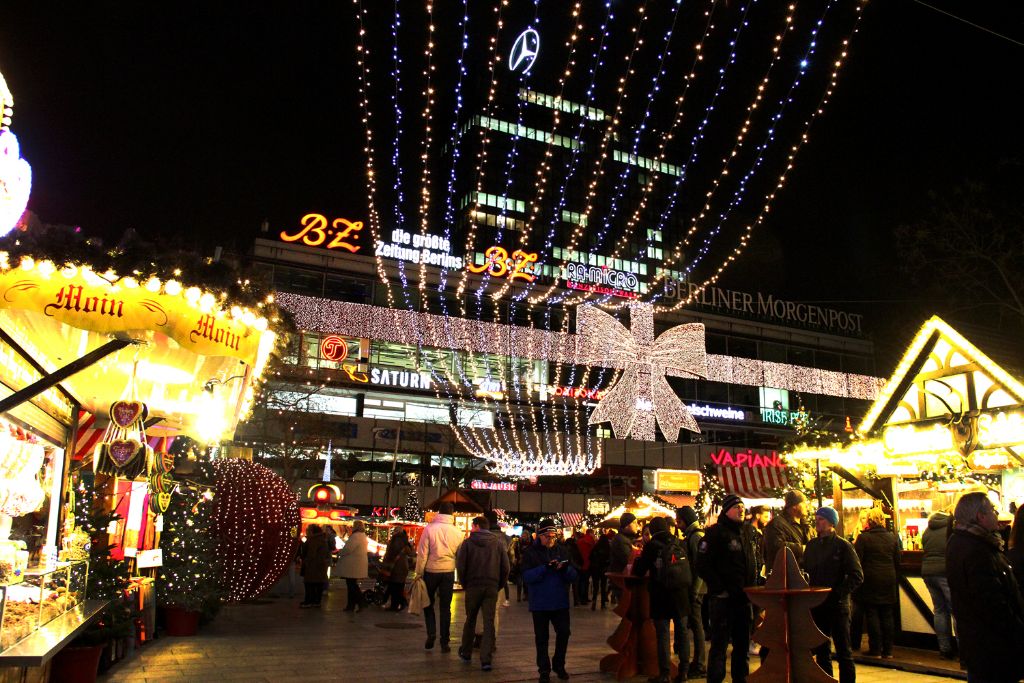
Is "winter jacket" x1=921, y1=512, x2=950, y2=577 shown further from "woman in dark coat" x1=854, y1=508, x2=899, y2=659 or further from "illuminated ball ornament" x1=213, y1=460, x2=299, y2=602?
"illuminated ball ornament" x1=213, y1=460, x2=299, y2=602

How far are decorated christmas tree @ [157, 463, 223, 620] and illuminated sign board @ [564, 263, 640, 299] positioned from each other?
41.6m

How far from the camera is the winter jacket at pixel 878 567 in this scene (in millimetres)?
8461

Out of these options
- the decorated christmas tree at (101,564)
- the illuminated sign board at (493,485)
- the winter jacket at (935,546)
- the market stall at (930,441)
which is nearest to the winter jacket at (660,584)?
the winter jacket at (935,546)

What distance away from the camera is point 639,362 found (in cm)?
2419

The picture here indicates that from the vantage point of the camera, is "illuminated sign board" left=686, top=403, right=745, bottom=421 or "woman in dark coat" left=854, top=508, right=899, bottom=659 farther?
"illuminated sign board" left=686, top=403, right=745, bottom=421

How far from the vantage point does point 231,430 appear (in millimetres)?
11586

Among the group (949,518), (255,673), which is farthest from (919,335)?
(255,673)

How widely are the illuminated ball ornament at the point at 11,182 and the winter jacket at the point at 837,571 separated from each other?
6.97 meters

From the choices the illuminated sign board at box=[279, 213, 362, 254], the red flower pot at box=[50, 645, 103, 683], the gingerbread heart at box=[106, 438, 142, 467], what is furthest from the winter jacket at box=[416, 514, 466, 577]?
the illuminated sign board at box=[279, 213, 362, 254]

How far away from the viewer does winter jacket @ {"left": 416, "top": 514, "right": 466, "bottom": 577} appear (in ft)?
29.6

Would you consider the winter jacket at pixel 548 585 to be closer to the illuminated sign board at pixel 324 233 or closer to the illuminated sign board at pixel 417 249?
the illuminated sign board at pixel 417 249

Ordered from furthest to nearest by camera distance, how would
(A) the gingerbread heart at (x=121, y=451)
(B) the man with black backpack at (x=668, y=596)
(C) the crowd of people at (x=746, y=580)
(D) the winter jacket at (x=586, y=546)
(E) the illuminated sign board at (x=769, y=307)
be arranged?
(E) the illuminated sign board at (x=769, y=307) → (D) the winter jacket at (x=586, y=546) → (A) the gingerbread heart at (x=121, y=451) → (B) the man with black backpack at (x=668, y=596) → (C) the crowd of people at (x=746, y=580)

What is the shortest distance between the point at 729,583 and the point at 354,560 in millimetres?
8750

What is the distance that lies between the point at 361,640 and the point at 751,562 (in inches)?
204
